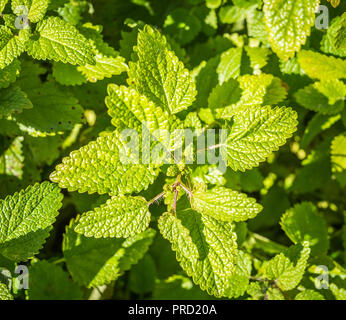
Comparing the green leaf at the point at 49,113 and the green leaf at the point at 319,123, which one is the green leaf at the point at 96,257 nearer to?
the green leaf at the point at 49,113

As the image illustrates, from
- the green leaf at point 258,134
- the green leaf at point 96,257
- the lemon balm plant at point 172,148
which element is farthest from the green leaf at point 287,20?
the green leaf at point 96,257

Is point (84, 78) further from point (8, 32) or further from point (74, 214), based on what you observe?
point (74, 214)

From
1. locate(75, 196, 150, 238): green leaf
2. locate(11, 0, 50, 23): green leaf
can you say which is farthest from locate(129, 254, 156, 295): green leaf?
locate(11, 0, 50, 23): green leaf

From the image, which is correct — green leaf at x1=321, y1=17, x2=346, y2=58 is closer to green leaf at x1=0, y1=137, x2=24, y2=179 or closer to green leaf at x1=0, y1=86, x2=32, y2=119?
green leaf at x1=0, y1=86, x2=32, y2=119

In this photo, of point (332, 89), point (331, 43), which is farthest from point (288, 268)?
point (331, 43)

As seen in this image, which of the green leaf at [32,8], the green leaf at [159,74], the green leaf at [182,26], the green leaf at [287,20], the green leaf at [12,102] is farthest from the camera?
the green leaf at [182,26]
